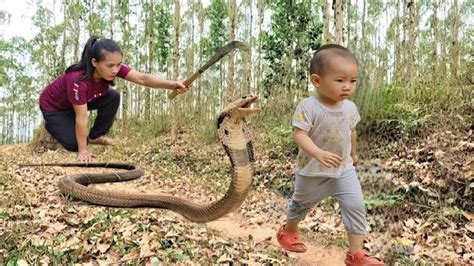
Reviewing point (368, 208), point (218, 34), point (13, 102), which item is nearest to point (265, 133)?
point (368, 208)

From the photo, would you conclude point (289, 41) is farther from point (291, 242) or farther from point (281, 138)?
point (291, 242)

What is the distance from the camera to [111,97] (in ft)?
14.8

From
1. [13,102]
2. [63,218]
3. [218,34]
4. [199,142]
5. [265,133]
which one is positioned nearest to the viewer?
[63,218]

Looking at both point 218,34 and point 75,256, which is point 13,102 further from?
point 75,256

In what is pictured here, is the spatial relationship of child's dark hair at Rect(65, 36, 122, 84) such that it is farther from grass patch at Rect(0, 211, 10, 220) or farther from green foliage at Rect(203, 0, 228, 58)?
green foliage at Rect(203, 0, 228, 58)

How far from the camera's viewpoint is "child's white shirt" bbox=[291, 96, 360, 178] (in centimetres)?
304

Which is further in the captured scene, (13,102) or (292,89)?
(13,102)

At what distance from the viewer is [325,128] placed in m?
3.06

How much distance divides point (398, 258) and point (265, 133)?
7.38 metres

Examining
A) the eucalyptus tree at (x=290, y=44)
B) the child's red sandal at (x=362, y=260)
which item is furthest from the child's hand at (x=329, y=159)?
the eucalyptus tree at (x=290, y=44)

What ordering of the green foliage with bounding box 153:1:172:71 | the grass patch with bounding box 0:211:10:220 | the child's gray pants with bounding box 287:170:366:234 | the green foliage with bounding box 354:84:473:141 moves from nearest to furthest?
the child's gray pants with bounding box 287:170:366:234, the grass patch with bounding box 0:211:10:220, the green foliage with bounding box 354:84:473:141, the green foliage with bounding box 153:1:172:71

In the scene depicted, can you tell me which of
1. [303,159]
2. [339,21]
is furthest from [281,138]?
[303,159]

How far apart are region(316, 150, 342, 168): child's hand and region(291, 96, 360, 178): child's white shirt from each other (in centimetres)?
31

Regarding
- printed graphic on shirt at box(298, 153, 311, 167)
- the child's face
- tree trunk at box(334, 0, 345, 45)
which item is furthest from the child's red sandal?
tree trunk at box(334, 0, 345, 45)
